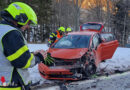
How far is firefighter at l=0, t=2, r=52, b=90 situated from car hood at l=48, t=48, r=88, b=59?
4.09 metres

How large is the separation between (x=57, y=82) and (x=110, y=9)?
3332 cm

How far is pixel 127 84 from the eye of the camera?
5.63m

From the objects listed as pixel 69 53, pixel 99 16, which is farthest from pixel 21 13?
pixel 99 16

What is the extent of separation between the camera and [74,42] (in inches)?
292

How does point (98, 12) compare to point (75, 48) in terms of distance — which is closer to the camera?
point (75, 48)

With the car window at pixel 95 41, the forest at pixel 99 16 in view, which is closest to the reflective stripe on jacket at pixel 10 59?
the car window at pixel 95 41

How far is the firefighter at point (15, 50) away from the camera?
6.23 feet

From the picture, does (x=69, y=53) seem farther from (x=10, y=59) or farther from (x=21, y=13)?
(x=10, y=59)

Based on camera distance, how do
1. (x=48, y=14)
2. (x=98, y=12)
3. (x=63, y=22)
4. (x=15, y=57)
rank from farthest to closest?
(x=63, y=22), (x=98, y=12), (x=48, y=14), (x=15, y=57)

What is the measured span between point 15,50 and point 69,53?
4.64 metres

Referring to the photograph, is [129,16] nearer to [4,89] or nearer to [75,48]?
[75,48]

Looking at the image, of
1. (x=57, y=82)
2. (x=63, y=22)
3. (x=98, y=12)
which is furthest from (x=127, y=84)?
(x=63, y=22)

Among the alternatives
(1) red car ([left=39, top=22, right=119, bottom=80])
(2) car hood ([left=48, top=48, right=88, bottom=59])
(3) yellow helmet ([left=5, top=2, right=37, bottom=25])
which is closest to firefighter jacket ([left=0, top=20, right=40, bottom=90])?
(3) yellow helmet ([left=5, top=2, right=37, bottom=25])

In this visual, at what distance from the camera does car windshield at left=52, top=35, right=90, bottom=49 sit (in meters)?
7.19
